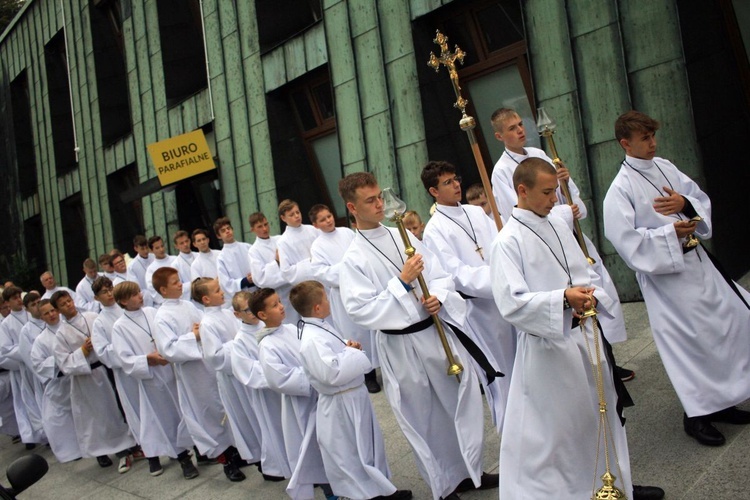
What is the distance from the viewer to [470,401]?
15.2ft

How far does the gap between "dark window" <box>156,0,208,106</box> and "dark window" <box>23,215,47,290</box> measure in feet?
37.1

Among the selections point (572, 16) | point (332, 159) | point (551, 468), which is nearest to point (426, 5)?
point (572, 16)

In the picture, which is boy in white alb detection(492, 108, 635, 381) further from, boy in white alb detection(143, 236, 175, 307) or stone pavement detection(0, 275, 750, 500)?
boy in white alb detection(143, 236, 175, 307)

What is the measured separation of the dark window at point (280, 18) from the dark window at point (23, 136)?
15.6 meters

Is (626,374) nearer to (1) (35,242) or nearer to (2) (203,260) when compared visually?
(2) (203,260)

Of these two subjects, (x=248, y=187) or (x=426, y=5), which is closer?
(x=426, y=5)

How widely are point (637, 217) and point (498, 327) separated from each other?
1.32 metres

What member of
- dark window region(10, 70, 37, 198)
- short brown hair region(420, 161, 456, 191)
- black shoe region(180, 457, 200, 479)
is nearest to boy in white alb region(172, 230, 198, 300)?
black shoe region(180, 457, 200, 479)

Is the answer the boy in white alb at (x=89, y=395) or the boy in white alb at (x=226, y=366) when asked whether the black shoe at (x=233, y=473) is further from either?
the boy in white alb at (x=89, y=395)

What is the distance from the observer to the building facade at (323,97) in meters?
7.48

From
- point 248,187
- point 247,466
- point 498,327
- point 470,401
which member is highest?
point 248,187

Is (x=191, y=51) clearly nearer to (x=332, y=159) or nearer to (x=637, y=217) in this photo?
(x=332, y=159)

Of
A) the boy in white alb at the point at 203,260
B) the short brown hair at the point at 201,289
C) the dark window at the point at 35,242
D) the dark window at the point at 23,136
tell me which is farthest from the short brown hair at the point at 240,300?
the dark window at the point at 23,136

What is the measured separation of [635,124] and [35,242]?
982 inches
